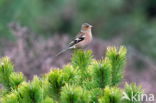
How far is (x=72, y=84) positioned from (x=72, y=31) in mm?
18508

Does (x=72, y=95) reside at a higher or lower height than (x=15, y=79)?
lower

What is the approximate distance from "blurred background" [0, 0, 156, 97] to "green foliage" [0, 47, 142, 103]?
6.84ft

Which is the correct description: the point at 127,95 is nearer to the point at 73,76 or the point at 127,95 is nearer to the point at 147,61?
the point at 73,76

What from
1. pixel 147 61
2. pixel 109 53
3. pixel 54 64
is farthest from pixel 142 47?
pixel 109 53

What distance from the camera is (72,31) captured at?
2364 cm

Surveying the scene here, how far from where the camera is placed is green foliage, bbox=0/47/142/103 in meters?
4.81

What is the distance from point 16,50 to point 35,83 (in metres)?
7.00

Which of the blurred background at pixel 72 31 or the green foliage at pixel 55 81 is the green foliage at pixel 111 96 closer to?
the green foliage at pixel 55 81

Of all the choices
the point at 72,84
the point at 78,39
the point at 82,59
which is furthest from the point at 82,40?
the point at 72,84

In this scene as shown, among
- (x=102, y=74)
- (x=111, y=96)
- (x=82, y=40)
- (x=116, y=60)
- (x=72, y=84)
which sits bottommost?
(x=111, y=96)

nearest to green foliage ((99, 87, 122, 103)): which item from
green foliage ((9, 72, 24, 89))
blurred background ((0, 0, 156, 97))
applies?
green foliage ((9, 72, 24, 89))

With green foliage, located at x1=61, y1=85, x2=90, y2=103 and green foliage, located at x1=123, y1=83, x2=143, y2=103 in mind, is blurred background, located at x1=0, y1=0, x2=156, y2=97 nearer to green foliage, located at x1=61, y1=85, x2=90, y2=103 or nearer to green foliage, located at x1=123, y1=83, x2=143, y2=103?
green foliage, located at x1=123, y1=83, x2=143, y2=103

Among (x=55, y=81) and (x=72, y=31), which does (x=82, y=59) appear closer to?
(x=55, y=81)

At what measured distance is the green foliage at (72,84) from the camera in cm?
481
